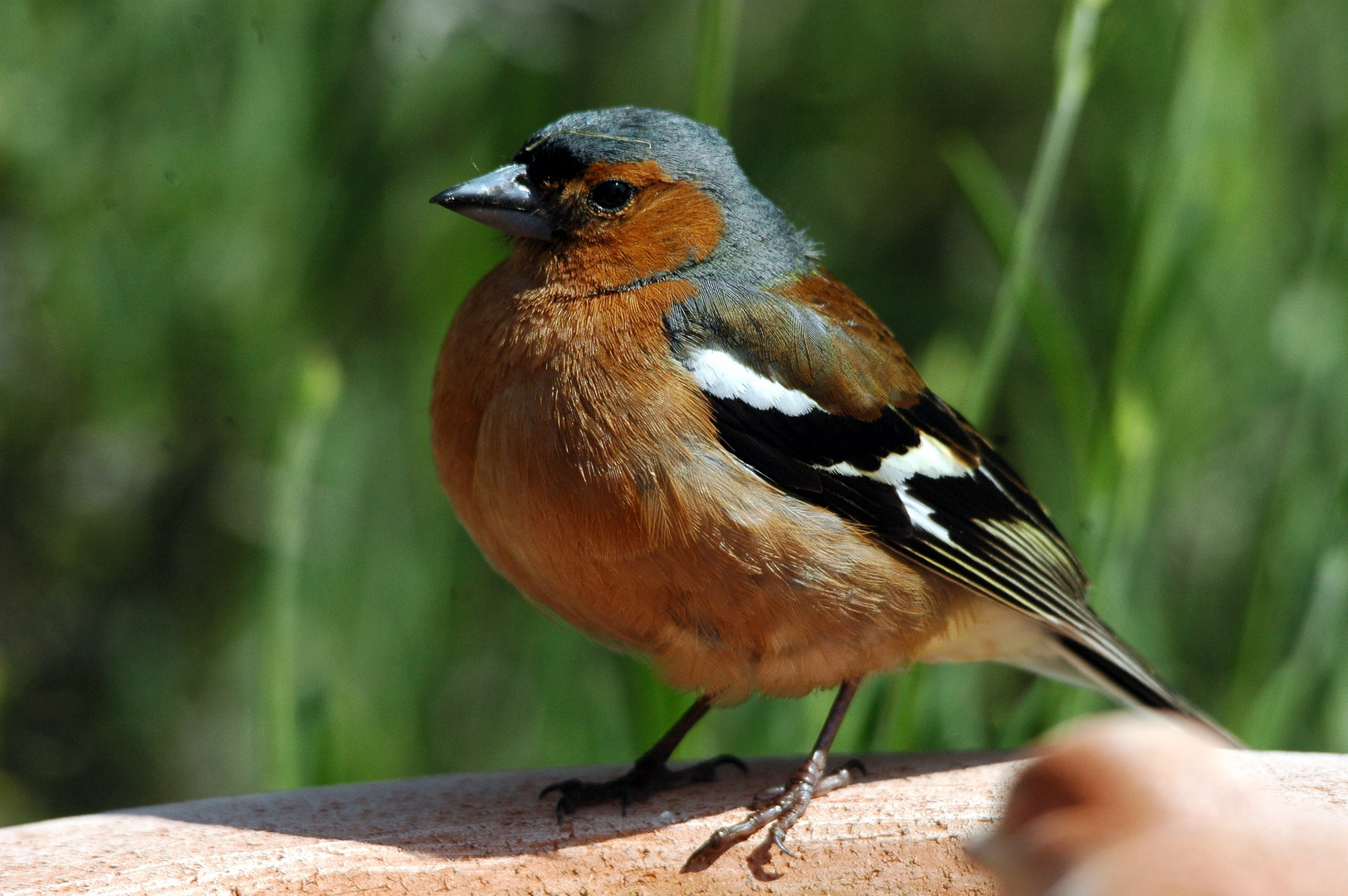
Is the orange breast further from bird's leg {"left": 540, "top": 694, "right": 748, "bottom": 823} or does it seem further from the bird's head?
bird's leg {"left": 540, "top": 694, "right": 748, "bottom": 823}

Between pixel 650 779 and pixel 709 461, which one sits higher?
pixel 709 461

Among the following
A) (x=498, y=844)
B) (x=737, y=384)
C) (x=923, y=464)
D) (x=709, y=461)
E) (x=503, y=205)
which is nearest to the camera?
(x=498, y=844)

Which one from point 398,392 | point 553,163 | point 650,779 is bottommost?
point 650,779

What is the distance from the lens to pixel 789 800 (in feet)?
7.37

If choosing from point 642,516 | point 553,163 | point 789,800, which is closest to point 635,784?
point 789,800

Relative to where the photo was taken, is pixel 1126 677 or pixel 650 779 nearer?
pixel 650 779

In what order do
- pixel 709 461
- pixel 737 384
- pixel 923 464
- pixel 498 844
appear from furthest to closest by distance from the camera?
pixel 923 464 → pixel 737 384 → pixel 709 461 → pixel 498 844

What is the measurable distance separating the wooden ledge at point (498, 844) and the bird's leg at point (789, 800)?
2 cm

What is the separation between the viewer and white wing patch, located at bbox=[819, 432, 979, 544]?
97.6 inches

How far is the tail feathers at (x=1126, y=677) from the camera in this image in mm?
2695

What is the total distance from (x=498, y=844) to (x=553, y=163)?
120cm

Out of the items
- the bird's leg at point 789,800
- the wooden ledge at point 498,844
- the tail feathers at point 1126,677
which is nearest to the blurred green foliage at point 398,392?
the tail feathers at point 1126,677

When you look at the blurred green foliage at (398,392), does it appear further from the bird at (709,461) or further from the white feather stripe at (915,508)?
the white feather stripe at (915,508)

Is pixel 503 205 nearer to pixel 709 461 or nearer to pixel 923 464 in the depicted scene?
pixel 709 461
